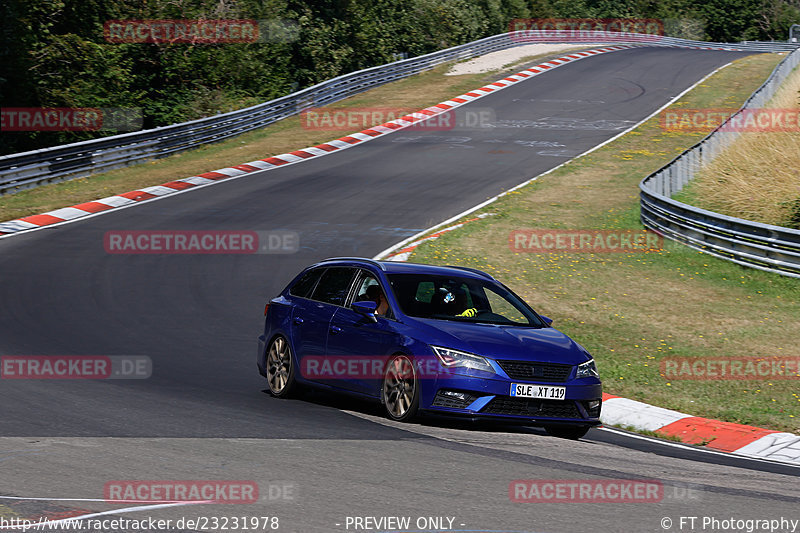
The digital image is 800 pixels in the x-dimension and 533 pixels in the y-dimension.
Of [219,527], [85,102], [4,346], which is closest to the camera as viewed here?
[219,527]

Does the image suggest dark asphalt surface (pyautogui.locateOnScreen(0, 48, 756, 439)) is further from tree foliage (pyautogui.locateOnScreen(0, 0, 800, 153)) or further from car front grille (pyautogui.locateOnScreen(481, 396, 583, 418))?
tree foliage (pyautogui.locateOnScreen(0, 0, 800, 153))

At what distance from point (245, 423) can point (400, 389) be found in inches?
57.4

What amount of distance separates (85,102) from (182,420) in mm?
30328

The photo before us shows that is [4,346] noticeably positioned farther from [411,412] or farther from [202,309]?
[411,412]

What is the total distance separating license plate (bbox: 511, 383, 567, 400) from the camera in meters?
9.14

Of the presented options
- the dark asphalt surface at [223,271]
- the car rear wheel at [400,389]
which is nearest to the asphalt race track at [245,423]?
the dark asphalt surface at [223,271]

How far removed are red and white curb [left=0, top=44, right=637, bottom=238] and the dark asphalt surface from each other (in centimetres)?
61

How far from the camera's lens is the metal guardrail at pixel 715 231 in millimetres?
18016

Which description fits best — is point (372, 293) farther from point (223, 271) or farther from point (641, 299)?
point (223, 271)

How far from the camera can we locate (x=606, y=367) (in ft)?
41.7

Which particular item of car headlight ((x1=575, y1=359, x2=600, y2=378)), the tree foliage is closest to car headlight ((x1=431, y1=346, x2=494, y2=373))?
car headlight ((x1=575, y1=359, x2=600, y2=378))

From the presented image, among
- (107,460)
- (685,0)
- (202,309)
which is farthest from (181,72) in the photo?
(685,0)

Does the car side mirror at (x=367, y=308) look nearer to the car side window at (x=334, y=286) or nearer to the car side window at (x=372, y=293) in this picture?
the car side window at (x=372, y=293)

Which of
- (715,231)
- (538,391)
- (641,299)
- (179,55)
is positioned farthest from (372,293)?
(179,55)
